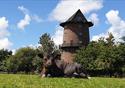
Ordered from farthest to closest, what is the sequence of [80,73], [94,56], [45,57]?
[94,56] < [80,73] < [45,57]

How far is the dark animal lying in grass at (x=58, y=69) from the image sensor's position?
22297mm

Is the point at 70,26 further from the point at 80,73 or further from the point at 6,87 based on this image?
the point at 6,87

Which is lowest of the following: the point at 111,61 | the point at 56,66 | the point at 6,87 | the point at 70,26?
the point at 6,87

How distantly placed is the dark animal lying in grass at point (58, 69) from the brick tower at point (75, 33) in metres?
73.3

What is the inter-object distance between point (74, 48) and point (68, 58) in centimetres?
436

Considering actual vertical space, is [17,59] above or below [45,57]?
above

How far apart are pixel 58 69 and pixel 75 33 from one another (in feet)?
251

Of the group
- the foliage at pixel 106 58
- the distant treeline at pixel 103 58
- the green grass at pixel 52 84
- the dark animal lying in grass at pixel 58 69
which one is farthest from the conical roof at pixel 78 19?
the green grass at pixel 52 84

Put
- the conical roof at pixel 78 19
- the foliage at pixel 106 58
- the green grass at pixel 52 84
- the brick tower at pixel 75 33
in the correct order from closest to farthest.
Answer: the green grass at pixel 52 84, the foliage at pixel 106 58, the brick tower at pixel 75 33, the conical roof at pixel 78 19

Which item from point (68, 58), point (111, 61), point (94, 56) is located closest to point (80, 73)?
point (111, 61)

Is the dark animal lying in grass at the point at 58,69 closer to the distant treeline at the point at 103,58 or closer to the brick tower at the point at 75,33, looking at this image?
the distant treeline at the point at 103,58

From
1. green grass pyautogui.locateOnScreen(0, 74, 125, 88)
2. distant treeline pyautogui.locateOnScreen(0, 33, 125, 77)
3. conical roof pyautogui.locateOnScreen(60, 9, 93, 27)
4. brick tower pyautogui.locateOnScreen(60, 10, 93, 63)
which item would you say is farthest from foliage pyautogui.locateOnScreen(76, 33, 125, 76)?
green grass pyautogui.locateOnScreen(0, 74, 125, 88)

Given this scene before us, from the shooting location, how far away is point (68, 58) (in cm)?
9525

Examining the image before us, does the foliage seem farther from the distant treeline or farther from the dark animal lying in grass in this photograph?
the dark animal lying in grass
